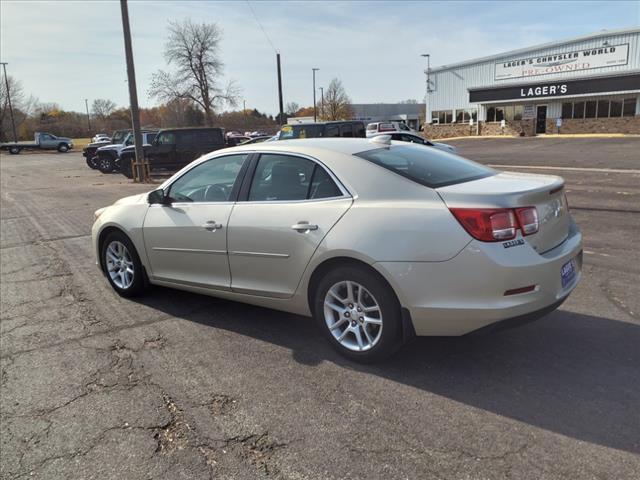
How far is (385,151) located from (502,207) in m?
1.20

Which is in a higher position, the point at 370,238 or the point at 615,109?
the point at 615,109

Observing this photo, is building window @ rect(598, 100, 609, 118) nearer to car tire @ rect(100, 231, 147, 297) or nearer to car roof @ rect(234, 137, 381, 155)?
car roof @ rect(234, 137, 381, 155)

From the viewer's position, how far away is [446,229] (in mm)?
3338

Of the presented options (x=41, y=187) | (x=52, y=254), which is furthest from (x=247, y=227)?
(x=41, y=187)

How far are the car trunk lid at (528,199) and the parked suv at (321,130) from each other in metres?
14.3

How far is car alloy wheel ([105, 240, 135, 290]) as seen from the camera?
18.0 ft

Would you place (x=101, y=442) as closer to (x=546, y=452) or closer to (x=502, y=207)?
(x=546, y=452)

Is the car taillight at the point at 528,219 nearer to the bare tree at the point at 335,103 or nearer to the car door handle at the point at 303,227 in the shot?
the car door handle at the point at 303,227

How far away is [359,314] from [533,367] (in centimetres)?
125

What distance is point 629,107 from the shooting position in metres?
38.7

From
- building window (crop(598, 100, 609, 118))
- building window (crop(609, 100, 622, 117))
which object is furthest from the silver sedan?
building window (crop(598, 100, 609, 118))

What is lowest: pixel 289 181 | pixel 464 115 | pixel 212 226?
pixel 212 226

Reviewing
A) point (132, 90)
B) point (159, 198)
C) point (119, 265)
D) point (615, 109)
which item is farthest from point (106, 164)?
point (615, 109)

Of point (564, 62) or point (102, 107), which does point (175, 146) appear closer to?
point (564, 62)
